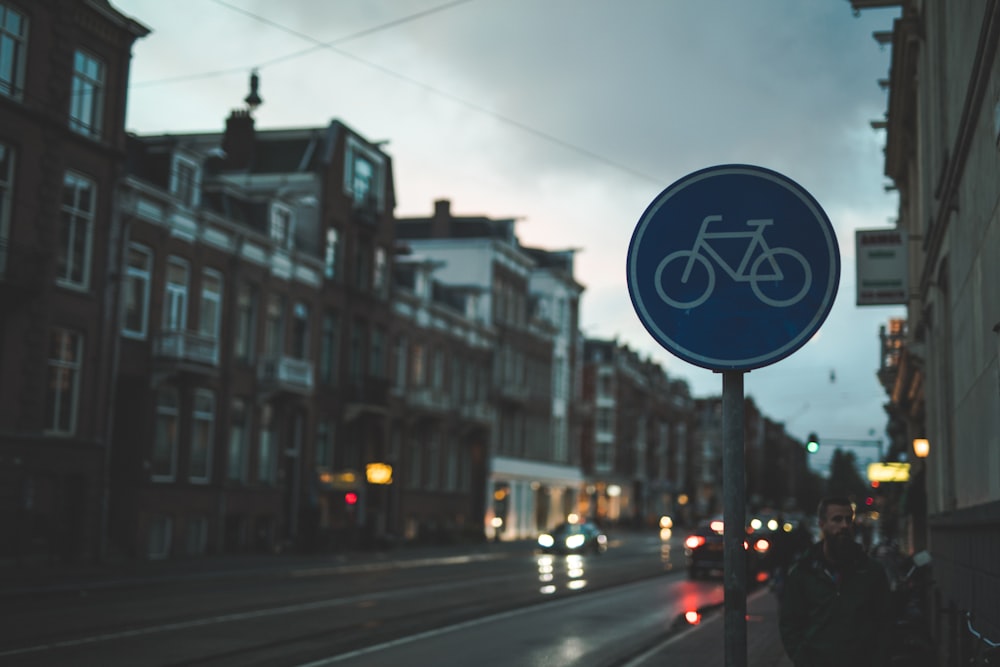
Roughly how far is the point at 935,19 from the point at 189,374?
91.3 ft

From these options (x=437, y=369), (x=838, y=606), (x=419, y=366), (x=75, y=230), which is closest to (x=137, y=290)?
(x=75, y=230)

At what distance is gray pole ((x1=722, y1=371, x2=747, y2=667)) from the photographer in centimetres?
393

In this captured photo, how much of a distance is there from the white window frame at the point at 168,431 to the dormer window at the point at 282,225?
25.6 ft

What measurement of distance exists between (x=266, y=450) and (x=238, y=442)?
193cm

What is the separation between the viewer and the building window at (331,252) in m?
47.1

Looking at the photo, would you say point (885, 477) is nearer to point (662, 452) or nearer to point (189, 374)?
→ point (189, 374)

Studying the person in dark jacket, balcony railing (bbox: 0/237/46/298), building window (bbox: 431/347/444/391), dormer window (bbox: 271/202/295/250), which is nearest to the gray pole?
the person in dark jacket

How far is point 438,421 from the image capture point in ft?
194

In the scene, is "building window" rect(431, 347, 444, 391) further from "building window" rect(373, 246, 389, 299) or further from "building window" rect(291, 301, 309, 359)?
"building window" rect(291, 301, 309, 359)

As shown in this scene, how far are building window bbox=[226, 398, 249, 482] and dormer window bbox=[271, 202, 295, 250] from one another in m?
5.94

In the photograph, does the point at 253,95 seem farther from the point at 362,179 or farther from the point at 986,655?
the point at 986,655

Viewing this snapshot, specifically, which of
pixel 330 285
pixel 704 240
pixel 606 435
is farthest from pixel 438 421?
pixel 704 240

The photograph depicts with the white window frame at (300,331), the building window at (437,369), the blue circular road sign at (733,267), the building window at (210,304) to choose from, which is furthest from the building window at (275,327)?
the blue circular road sign at (733,267)

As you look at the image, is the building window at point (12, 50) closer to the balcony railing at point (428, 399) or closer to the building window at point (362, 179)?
the building window at point (362, 179)
